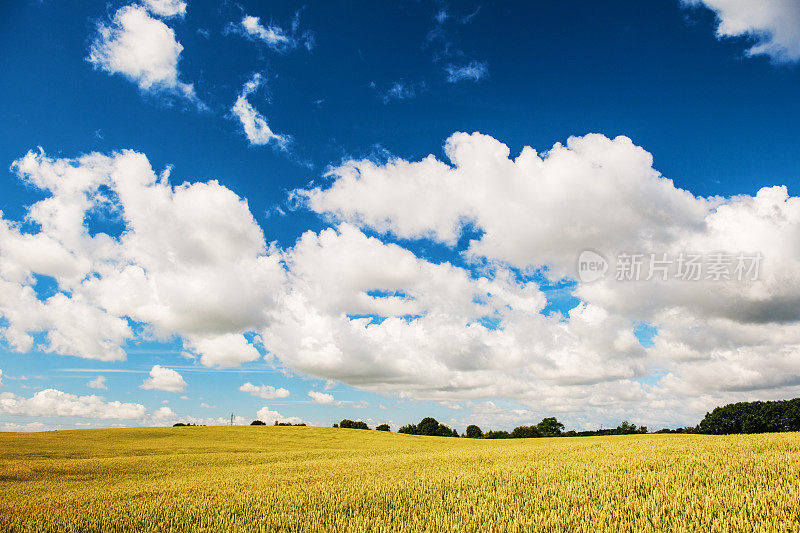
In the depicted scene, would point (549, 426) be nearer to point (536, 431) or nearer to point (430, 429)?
point (536, 431)

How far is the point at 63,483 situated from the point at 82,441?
40533 millimetres

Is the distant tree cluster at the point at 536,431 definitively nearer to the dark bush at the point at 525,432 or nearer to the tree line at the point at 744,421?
the dark bush at the point at 525,432

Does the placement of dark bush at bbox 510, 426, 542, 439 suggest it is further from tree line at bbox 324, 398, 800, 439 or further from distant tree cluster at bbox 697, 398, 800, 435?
distant tree cluster at bbox 697, 398, 800, 435

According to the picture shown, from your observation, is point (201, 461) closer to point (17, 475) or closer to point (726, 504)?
point (17, 475)

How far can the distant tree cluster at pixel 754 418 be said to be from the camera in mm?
81375

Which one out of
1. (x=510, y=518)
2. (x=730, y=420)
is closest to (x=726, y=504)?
(x=510, y=518)

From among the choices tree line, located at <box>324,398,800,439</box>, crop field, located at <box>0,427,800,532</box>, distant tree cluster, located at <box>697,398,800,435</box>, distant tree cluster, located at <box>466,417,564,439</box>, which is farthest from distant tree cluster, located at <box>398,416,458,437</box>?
crop field, located at <box>0,427,800,532</box>

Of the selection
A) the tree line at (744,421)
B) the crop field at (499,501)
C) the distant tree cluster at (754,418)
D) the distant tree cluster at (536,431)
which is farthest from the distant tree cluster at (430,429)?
the crop field at (499,501)

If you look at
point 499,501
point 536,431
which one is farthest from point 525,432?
point 499,501

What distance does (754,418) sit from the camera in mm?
86812

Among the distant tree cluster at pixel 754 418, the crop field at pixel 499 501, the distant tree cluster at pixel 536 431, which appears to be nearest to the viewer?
the crop field at pixel 499 501

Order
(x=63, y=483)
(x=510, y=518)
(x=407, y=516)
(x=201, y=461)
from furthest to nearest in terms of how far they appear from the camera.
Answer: (x=201, y=461) < (x=63, y=483) < (x=407, y=516) < (x=510, y=518)

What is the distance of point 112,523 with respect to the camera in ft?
30.6

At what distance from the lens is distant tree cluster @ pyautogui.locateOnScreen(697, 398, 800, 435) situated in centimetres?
8138
